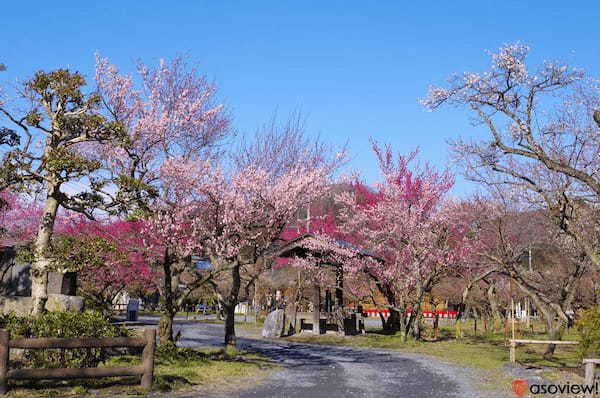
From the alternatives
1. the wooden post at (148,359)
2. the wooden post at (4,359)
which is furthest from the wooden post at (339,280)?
the wooden post at (4,359)

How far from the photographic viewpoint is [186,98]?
56.5 ft

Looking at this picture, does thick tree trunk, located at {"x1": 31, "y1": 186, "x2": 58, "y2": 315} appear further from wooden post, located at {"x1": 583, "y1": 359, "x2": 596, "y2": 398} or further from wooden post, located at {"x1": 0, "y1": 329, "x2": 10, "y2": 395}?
wooden post, located at {"x1": 583, "y1": 359, "x2": 596, "y2": 398}

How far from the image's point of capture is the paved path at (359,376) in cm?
1108

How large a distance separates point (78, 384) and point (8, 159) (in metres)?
5.22

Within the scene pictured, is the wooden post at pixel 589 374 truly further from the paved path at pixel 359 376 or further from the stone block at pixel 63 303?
the stone block at pixel 63 303

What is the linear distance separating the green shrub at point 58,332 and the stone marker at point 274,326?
14.9m

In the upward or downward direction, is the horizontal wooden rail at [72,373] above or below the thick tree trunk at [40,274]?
below

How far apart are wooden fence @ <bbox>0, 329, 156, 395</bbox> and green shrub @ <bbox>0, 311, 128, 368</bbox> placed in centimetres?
123

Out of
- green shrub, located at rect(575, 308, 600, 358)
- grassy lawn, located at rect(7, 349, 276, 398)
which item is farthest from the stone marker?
green shrub, located at rect(575, 308, 600, 358)

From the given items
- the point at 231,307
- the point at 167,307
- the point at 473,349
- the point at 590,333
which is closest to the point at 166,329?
the point at 167,307

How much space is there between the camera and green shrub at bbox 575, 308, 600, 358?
11.9 meters

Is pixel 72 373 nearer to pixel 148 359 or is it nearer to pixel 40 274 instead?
pixel 148 359

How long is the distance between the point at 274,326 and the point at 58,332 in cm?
1565

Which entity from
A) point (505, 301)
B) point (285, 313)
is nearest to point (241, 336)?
point (285, 313)
